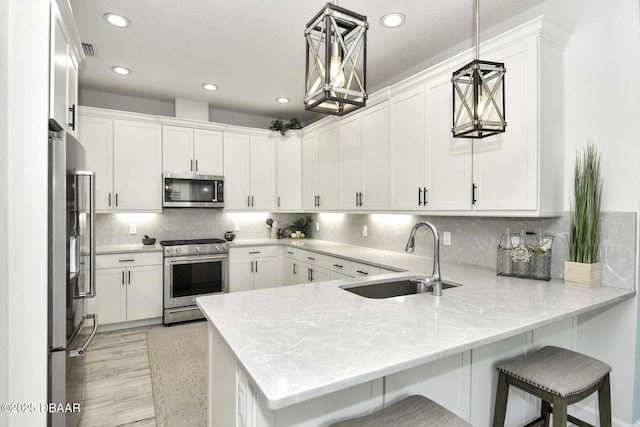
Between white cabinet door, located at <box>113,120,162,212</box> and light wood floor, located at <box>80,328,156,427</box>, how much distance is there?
1.57 meters

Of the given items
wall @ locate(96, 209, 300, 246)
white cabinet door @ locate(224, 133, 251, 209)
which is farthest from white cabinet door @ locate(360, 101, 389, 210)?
wall @ locate(96, 209, 300, 246)

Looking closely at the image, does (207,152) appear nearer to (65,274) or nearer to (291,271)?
(291,271)

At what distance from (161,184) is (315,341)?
3.77 meters

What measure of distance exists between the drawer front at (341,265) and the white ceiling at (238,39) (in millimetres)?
2015

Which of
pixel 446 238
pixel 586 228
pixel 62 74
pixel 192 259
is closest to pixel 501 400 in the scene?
pixel 586 228

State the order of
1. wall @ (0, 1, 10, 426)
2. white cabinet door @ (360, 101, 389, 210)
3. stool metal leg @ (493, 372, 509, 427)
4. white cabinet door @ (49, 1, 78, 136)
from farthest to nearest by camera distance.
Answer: white cabinet door @ (360, 101, 389, 210) → white cabinet door @ (49, 1, 78, 136) → stool metal leg @ (493, 372, 509, 427) → wall @ (0, 1, 10, 426)

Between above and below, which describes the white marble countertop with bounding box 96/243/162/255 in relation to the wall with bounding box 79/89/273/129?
below

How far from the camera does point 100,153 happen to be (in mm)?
3916

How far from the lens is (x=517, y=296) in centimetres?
180

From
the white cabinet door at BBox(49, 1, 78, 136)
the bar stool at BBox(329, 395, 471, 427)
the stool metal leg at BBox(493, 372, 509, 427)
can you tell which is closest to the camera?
the bar stool at BBox(329, 395, 471, 427)

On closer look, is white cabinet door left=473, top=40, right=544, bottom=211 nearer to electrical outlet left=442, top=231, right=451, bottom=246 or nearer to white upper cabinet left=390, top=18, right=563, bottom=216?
white upper cabinet left=390, top=18, right=563, bottom=216

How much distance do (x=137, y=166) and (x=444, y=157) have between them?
3.58 m

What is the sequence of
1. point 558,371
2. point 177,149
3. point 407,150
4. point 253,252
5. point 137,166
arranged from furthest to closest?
point 253,252 < point 177,149 < point 137,166 < point 407,150 < point 558,371

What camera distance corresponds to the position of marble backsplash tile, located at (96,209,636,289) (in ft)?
6.47
